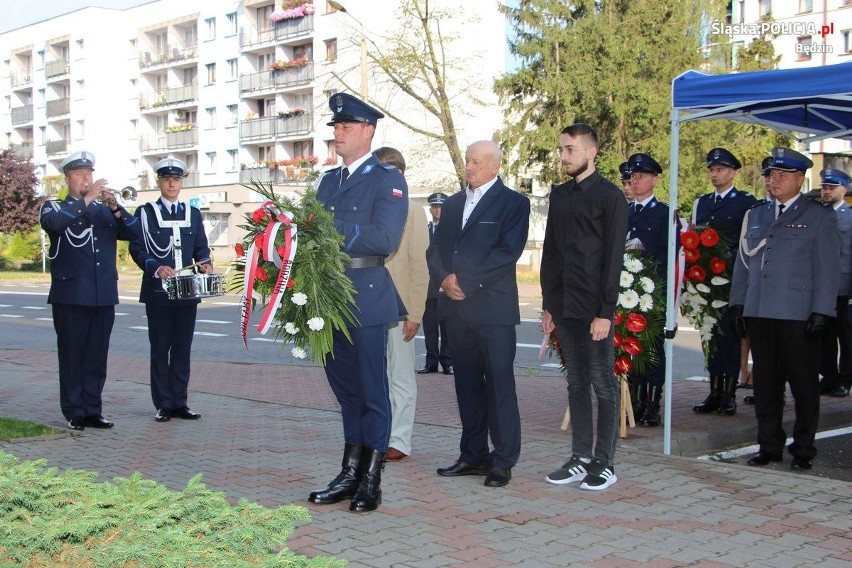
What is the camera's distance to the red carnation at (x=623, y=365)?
7684 mm

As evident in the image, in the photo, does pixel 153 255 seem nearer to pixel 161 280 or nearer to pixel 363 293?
pixel 161 280

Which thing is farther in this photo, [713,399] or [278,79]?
[278,79]

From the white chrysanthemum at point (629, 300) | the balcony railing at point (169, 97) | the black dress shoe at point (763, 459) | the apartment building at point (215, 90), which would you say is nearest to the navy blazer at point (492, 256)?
the white chrysanthemum at point (629, 300)

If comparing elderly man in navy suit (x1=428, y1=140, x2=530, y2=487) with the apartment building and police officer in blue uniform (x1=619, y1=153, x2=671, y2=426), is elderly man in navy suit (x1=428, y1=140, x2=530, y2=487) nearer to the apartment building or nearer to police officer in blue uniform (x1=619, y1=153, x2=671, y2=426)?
police officer in blue uniform (x1=619, y1=153, x2=671, y2=426)

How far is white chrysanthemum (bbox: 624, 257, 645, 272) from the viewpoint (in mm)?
7687

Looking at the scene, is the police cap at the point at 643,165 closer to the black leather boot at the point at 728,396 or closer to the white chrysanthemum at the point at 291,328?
the black leather boot at the point at 728,396

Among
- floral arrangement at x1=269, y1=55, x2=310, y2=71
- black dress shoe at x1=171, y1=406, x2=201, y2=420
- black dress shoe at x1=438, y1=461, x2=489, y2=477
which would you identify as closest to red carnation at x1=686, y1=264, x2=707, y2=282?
black dress shoe at x1=438, y1=461, x2=489, y2=477

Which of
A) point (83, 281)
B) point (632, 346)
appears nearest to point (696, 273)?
point (632, 346)

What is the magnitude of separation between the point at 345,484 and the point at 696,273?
4.25 meters

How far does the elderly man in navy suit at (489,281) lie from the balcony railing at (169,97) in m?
62.3

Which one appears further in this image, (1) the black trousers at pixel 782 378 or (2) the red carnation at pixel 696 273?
(2) the red carnation at pixel 696 273

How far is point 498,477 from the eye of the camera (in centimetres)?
623

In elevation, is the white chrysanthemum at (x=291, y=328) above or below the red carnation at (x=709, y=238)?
below

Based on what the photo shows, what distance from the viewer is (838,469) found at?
730cm
